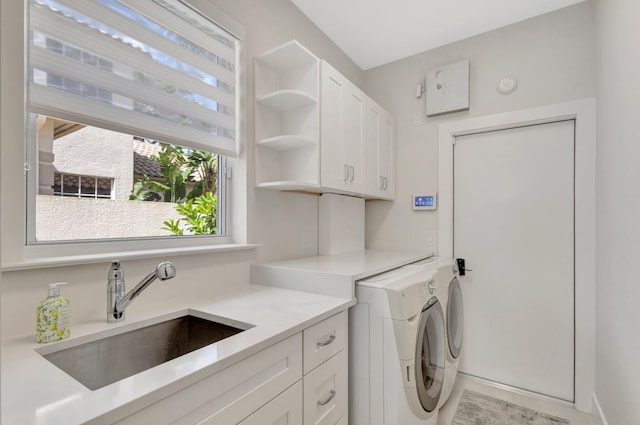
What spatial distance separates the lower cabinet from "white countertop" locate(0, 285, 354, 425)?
41mm

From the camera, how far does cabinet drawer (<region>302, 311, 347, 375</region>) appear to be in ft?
4.07

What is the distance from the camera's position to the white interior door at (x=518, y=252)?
7.47ft

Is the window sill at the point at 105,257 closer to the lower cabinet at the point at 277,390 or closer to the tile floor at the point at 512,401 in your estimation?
the lower cabinet at the point at 277,390

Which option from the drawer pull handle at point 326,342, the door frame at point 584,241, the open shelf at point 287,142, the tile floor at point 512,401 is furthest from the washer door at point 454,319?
the open shelf at point 287,142

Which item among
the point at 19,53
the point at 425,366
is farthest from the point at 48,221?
the point at 425,366

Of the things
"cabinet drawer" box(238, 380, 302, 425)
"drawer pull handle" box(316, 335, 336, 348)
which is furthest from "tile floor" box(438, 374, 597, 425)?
"cabinet drawer" box(238, 380, 302, 425)

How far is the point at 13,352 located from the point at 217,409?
64cm

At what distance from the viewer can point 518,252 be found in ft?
7.96

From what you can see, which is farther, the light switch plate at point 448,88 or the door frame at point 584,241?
the light switch plate at point 448,88

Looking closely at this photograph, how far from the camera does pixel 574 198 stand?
2.23 m

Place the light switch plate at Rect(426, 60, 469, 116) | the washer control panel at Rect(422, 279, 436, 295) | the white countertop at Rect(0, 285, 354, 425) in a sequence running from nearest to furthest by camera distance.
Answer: the white countertop at Rect(0, 285, 354, 425), the washer control panel at Rect(422, 279, 436, 295), the light switch plate at Rect(426, 60, 469, 116)

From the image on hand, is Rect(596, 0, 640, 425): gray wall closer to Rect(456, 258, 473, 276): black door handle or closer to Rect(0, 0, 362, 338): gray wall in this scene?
Rect(456, 258, 473, 276): black door handle

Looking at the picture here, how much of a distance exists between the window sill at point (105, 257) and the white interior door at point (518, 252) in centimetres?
200

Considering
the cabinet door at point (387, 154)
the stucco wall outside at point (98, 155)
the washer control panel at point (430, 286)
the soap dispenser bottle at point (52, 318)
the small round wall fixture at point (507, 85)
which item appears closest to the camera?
the soap dispenser bottle at point (52, 318)
